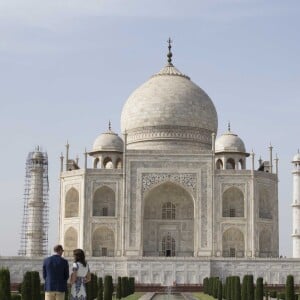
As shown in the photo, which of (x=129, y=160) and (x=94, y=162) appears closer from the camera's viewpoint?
(x=129, y=160)

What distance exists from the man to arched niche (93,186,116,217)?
2241 centimetres

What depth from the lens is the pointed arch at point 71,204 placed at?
31.7 m

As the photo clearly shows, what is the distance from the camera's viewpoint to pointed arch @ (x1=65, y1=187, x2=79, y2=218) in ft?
104

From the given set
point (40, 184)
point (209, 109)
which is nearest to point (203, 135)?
point (209, 109)

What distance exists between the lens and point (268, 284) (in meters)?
27.3

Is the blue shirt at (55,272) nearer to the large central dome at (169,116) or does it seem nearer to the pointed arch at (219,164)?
the large central dome at (169,116)

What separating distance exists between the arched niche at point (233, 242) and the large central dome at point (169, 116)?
14.2 ft

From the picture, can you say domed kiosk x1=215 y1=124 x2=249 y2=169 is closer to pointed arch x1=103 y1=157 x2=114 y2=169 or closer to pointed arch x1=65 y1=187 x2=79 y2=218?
pointed arch x1=103 y1=157 x2=114 y2=169

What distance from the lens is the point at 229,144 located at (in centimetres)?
3253

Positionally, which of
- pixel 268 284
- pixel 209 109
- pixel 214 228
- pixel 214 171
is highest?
pixel 209 109

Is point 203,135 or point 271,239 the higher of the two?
point 203,135

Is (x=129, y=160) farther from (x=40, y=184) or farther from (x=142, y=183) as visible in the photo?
(x=40, y=184)

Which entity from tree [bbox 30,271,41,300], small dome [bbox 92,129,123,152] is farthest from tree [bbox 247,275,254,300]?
small dome [bbox 92,129,123,152]

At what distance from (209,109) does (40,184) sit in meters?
8.09
